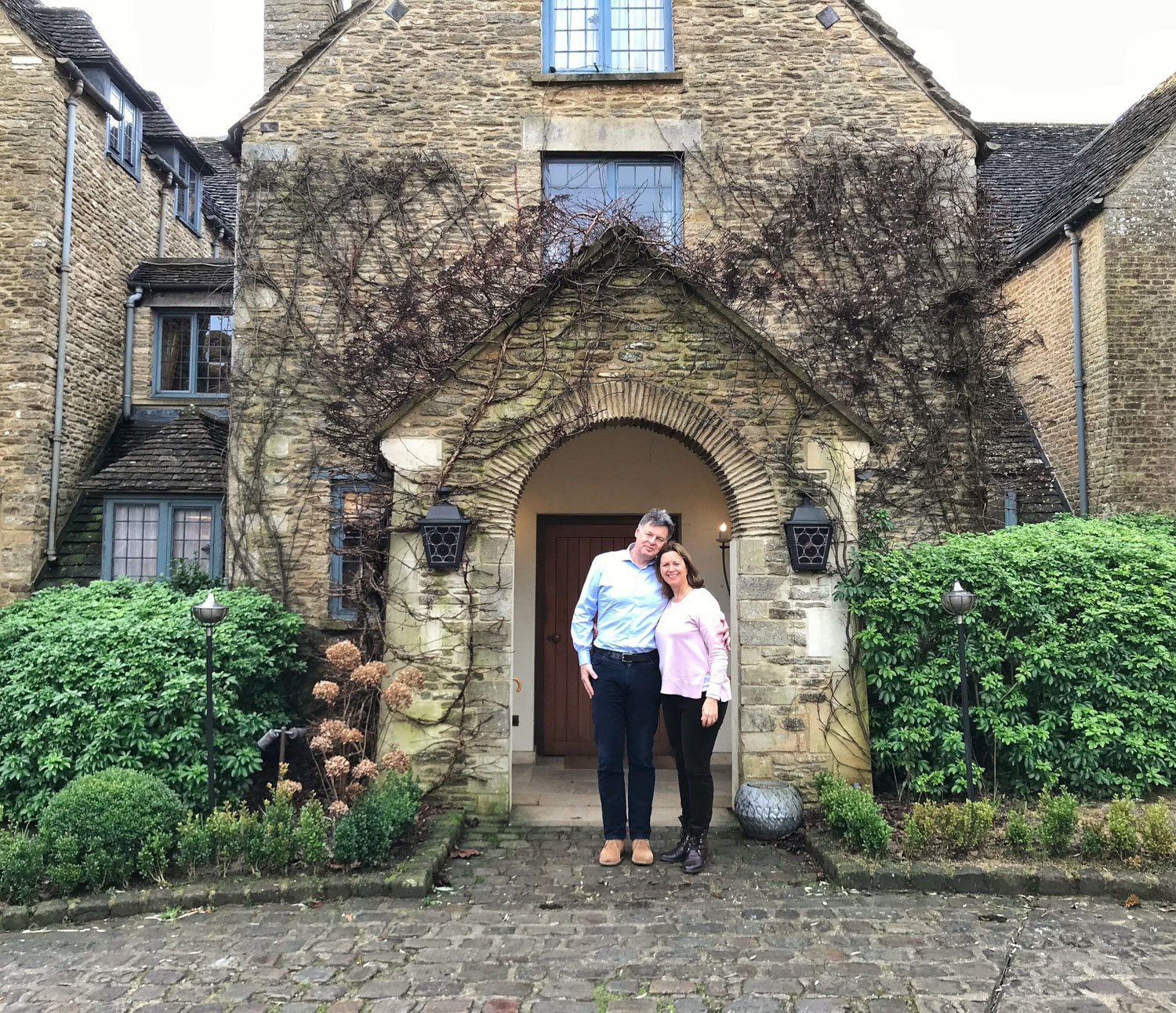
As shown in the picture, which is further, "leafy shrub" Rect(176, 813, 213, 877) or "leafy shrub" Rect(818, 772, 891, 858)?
"leafy shrub" Rect(818, 772, 891, 858)

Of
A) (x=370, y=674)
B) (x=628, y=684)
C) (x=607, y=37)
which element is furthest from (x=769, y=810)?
(x=607, y=37)

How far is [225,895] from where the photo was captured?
5016mm

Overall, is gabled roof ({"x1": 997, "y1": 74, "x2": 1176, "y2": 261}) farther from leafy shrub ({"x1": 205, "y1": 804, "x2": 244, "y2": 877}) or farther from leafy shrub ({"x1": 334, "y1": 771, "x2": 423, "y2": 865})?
leafy shrub ({"x1": 205, "y1": 804, "x2": 244, "y2": 877})

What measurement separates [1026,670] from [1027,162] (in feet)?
38.7

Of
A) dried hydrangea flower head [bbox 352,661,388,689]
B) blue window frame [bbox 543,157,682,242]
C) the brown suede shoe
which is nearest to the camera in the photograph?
the brown suede shoe

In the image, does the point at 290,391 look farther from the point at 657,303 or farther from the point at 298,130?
the point at 657,303

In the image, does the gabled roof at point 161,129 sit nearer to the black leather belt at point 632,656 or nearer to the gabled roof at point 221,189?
the gabled roof at point 221,189

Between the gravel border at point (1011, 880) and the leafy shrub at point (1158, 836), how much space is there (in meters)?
0.14

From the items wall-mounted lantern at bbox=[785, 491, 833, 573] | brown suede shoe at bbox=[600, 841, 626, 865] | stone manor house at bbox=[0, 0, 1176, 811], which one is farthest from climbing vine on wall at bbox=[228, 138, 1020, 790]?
brown suede shoe at bbox=[600, 841, 626, 865]

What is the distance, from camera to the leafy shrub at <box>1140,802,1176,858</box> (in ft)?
17.2

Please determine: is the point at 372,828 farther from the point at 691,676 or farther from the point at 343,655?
the point at 691,676

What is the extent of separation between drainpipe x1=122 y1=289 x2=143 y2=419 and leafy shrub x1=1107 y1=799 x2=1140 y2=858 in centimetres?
1321

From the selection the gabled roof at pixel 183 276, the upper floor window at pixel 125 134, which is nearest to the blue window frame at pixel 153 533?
the gabled roof at pixel 183 276

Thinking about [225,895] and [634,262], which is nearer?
[225,895]
